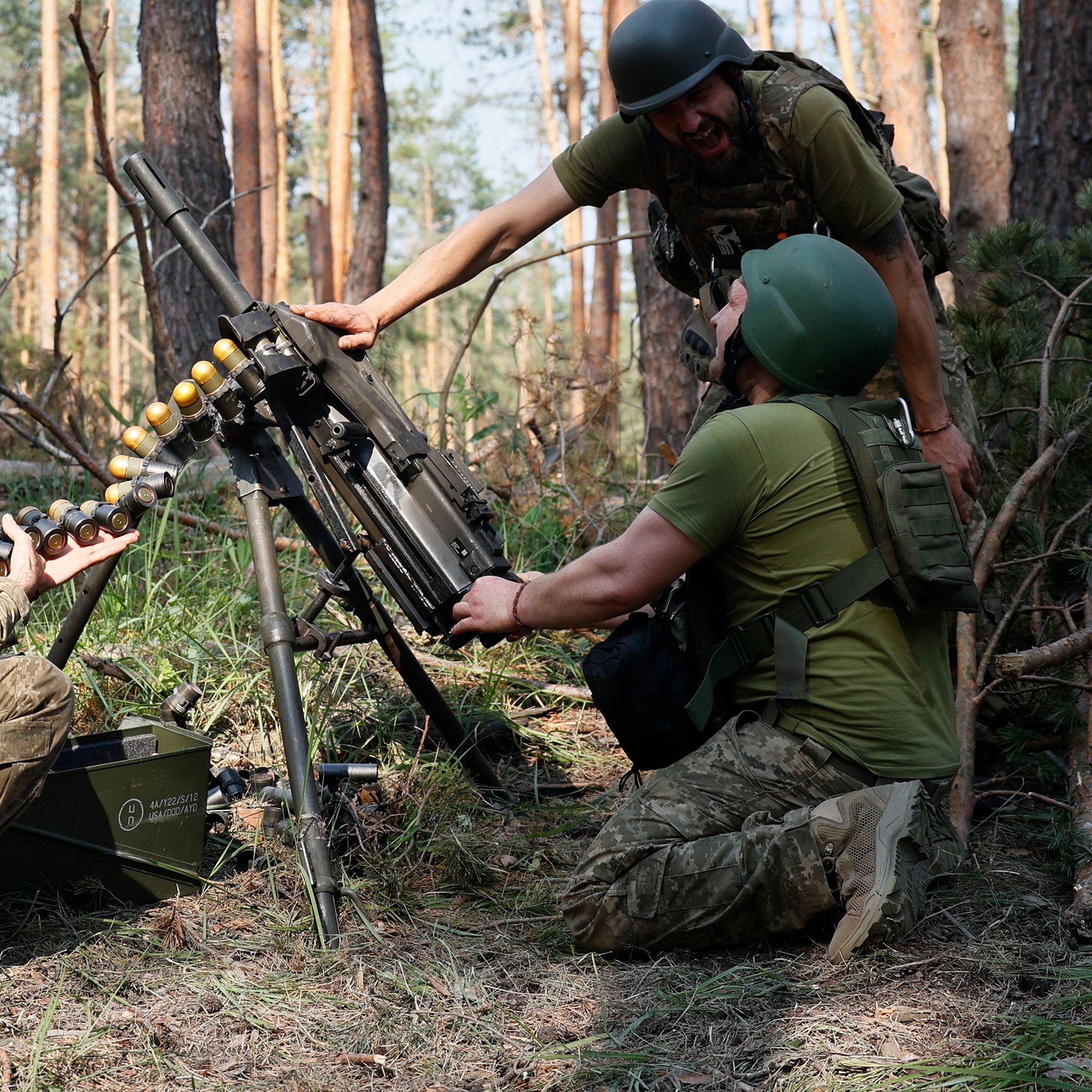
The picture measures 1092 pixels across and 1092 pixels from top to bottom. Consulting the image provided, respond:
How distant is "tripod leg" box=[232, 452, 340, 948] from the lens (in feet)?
8.87

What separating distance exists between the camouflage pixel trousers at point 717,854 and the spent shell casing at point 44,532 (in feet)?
5.20

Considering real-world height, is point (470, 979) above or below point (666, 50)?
below

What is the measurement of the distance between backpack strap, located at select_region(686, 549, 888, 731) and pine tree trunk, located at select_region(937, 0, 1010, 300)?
6138 mm

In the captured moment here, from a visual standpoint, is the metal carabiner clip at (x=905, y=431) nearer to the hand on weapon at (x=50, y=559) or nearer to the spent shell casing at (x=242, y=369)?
the spent shell casing at (x=242, y=369)

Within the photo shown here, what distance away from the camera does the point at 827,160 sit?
10.4ft

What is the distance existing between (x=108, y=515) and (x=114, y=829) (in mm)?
821

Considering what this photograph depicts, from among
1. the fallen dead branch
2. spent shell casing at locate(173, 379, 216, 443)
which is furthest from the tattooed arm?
spent shell casing at locate(173, 379, 216, 443)

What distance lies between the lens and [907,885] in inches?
97.1

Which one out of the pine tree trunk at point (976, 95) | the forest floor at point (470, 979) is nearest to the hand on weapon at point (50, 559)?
the forest floor at point (470, 979)

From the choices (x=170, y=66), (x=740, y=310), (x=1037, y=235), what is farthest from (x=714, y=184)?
(x=170, y=66)

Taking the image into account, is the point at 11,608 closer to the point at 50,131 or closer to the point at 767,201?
A: the point at 767,201

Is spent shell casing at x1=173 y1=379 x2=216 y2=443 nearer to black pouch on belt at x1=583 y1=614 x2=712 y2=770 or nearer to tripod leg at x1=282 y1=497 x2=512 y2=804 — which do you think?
tripod leg at x1=282 y1=497 x2=512 y2=804

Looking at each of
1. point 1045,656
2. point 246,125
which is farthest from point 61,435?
point 246,125

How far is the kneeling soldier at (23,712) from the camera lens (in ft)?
7.52
